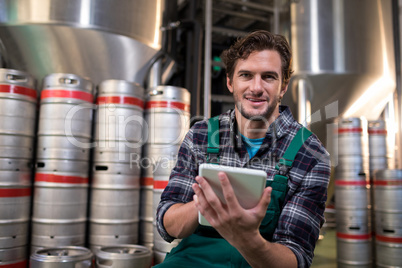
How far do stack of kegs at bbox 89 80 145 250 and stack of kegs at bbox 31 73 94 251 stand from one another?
4.2 inches

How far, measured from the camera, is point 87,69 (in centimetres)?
275

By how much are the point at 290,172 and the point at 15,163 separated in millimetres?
1831

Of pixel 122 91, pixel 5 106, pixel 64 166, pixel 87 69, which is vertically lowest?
pixel 64 166

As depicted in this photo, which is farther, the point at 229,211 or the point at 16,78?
the point at 16,78

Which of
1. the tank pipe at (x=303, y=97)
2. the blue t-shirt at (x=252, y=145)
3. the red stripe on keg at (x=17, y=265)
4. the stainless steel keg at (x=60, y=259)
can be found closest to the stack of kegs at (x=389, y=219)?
the tank pipe at (x=303, y=97)

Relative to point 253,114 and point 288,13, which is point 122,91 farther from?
point 288,13

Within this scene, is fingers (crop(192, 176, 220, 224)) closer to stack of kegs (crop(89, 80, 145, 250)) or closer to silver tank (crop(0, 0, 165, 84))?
stack of kegs (crop(89, 80, 145, 250))

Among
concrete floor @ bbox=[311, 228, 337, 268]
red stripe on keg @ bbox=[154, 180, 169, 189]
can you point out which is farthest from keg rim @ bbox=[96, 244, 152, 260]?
concrete floor @ bbox=[311, 228, 337, 268]

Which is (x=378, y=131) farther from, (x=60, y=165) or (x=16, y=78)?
(x=16, y=78)

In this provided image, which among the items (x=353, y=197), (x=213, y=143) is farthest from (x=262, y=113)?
(x=353, y=197)

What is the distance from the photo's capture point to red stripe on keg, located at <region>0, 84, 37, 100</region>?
→ 2.13m

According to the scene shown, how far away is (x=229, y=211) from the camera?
0.77m

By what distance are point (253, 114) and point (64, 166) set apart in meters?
1.55

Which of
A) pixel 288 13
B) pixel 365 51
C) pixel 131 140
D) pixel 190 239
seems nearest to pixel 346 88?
pixel 365 51
